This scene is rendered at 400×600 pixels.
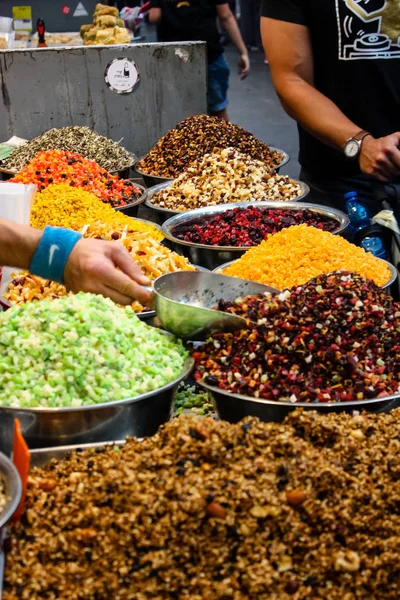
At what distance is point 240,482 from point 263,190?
204 cm

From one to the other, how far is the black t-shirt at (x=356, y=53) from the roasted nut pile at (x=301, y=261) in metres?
0.98

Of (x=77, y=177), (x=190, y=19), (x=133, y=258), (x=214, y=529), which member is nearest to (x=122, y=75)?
(x=77, y=177)

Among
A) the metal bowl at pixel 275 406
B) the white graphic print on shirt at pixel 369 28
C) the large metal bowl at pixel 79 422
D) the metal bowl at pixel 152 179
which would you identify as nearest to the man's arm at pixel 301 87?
the white graphic print on shirt at pixel 369 28

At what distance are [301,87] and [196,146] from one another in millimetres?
628

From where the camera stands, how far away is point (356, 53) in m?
3.03

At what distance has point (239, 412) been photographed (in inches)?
65.4

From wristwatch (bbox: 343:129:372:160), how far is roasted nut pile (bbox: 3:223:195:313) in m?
0.95

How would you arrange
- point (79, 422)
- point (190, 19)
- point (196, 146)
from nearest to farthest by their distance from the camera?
1. point (79, 422)
2. point (196, 146)
3. point (190, 19)

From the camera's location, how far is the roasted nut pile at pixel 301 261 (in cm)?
220

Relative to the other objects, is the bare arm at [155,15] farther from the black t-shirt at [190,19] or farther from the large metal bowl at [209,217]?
the large metal bowl at [209,217]

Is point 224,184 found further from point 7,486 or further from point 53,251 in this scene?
point 7,486

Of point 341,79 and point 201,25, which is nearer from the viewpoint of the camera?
point 341,79

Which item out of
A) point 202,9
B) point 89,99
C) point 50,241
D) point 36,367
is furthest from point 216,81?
point 36,367

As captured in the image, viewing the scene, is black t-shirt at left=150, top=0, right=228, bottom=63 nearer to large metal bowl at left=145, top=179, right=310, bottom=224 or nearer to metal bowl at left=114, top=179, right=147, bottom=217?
large metal bowl at left=145, top=179, right=310, bottom=224
